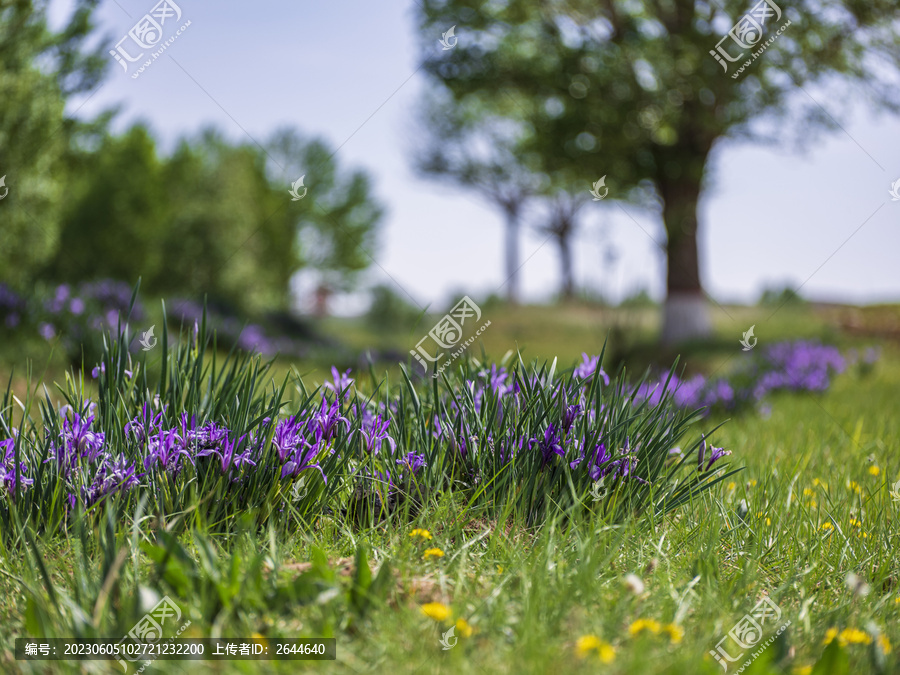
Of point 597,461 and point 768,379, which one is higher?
point 597,461

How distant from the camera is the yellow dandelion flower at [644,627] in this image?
1736 millimetres

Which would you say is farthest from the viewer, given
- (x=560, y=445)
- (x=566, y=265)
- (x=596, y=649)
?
(x=566, y=265)

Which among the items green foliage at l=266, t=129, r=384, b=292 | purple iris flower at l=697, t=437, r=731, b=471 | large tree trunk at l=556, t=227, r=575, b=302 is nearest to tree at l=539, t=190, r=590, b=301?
large tree trunk at l=556, t=227, r=575, b=302

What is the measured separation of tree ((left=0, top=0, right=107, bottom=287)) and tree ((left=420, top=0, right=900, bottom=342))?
298 inches

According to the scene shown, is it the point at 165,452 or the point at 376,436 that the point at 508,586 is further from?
the point at 165,452

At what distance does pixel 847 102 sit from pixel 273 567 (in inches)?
642

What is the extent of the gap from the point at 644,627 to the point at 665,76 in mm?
14816

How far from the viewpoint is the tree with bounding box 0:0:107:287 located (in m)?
9.09

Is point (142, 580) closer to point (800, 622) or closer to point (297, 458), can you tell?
point (297, 458)

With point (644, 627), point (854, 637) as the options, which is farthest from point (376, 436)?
point (854, 637)

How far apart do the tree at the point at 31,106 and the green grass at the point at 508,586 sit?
802 centimetres

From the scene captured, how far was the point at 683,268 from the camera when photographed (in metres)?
15.1

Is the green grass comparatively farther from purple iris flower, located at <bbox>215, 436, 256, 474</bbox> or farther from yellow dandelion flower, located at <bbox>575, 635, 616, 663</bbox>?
purple iris flower, located at <bbox>215, 436, 256, 474</bbox>

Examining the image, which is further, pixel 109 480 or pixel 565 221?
pixel 565 221
